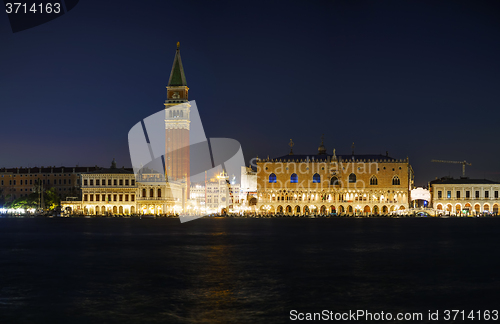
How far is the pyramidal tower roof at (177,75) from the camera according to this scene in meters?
142

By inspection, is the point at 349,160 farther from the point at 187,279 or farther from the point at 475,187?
the point at 187,279

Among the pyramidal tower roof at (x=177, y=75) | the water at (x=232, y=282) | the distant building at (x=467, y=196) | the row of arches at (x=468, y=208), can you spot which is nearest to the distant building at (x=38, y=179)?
the pyramidal tower roof at (x=177, y=75)

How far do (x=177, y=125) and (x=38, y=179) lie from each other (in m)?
40.8

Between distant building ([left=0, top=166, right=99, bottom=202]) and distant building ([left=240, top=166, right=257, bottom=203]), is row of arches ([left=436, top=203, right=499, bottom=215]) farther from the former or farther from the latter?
distant building ([left=0, top=166, right=99, bottom=202])

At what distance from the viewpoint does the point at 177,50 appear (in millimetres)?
140875

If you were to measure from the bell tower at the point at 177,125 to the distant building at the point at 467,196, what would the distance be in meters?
57.5

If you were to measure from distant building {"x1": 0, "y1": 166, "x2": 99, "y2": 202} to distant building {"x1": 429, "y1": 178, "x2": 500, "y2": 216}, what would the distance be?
Result: 87937 mm

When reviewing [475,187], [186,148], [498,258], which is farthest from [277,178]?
[498,258]

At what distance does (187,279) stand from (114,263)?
717 cm

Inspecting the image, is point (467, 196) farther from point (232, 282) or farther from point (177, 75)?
point (232, 282)

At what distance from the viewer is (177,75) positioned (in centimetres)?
14288

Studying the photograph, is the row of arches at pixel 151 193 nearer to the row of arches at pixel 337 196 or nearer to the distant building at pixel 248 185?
the distant building at pixel 248 185

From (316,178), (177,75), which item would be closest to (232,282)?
(316,178)

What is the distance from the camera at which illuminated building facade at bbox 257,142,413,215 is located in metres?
117
